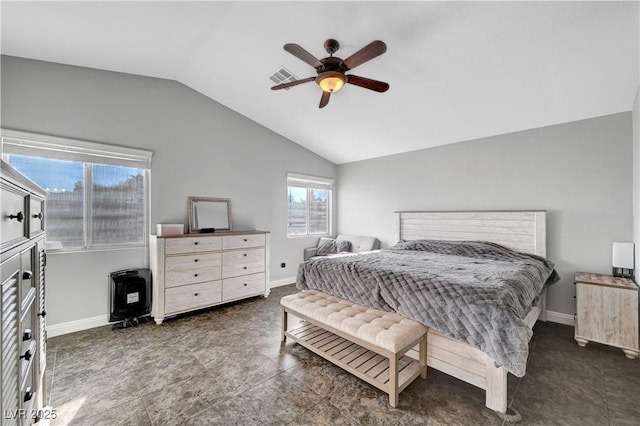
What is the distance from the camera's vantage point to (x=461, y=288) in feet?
6.64

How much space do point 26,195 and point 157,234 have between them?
8.42 feet

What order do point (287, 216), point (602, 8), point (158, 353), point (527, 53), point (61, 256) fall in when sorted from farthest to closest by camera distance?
point (287, 216), point (61, 256), point (158, 353), point (527, 53), point (602, 8)

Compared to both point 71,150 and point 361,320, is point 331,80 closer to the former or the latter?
point 361,320

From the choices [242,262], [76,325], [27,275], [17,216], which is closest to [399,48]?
[17,216]

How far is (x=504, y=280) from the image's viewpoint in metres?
2.22

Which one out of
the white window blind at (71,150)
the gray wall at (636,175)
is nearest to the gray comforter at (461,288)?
the gray wall at (636,175)

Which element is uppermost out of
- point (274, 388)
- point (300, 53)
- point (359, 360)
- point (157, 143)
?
point (300, 53)

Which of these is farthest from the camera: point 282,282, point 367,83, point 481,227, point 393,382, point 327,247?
point 327,247

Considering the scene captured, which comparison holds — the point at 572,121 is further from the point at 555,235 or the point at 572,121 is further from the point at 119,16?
the point at 119,16

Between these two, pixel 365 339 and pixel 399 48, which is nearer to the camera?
pixel 365 339

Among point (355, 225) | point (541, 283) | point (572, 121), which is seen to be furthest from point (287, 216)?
point (572, 121)

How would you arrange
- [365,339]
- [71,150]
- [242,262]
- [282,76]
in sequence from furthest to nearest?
[242,262], [282,76], [71,150], [365,339]

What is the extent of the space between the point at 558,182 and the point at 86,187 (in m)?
5.73

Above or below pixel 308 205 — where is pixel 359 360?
below
